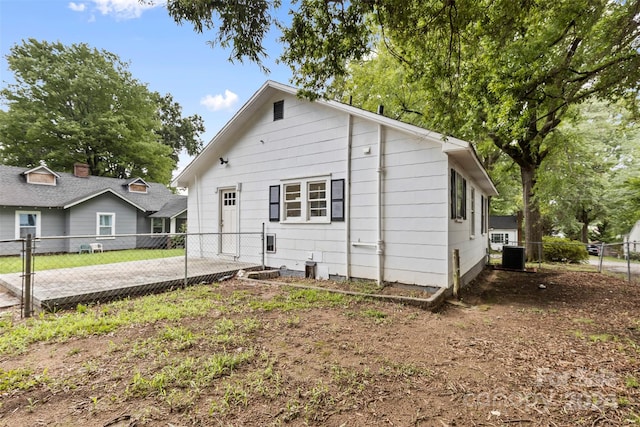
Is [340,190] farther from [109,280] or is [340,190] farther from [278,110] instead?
[109,280]

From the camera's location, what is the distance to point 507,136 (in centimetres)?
565

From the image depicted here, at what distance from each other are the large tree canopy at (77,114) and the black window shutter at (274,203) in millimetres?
19376

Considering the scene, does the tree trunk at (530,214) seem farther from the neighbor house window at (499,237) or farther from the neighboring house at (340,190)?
the neighbor house window at (499,237)

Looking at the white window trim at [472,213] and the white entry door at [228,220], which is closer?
the white window trim at [472,213]

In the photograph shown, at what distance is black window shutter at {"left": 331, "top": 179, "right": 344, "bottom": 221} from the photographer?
21.7ft

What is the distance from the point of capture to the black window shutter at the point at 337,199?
6.63 metres

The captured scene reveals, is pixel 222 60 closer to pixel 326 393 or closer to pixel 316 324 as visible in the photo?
pixel 316 324

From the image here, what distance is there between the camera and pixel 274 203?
7777mm

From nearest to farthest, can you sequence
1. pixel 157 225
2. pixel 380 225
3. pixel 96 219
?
pixel 380 225, pixel 96 219, pixel 157 225

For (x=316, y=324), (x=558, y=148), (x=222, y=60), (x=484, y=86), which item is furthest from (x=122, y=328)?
(x=558, y=148)

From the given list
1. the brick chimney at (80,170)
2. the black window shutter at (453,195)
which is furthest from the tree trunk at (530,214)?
the brick chimney at (80,170)

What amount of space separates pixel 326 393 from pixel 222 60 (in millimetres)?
4592

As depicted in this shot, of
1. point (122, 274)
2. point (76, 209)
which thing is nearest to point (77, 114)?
point (76, 209)

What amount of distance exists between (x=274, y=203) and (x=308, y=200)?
42.8 inches
